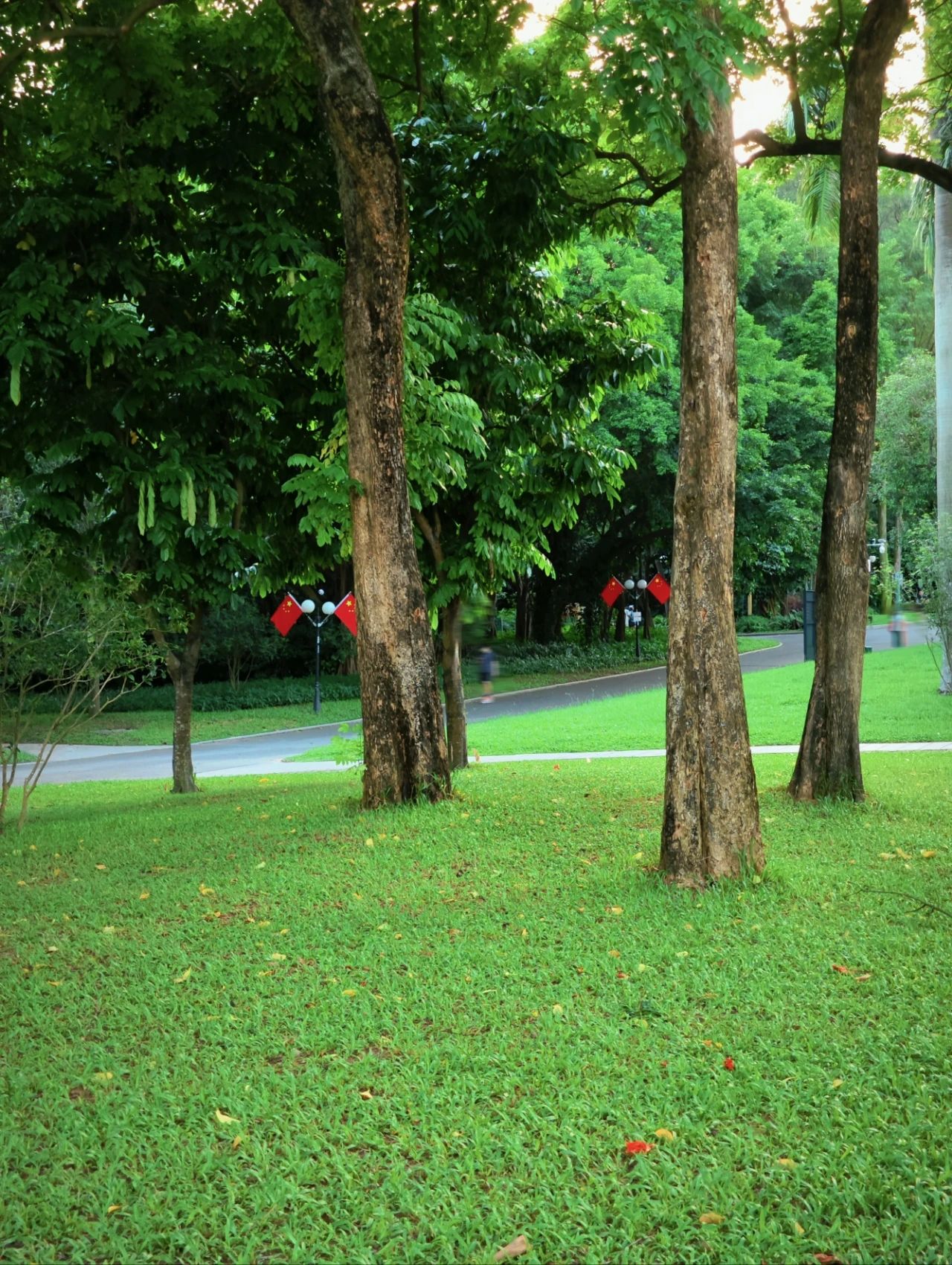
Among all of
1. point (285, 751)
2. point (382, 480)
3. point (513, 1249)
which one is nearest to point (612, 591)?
point (285, 751)

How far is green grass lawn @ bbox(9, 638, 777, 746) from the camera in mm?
26719

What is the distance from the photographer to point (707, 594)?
22.1ft

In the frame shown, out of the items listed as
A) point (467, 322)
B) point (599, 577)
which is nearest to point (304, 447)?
point (467, 322)

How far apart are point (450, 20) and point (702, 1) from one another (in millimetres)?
4446

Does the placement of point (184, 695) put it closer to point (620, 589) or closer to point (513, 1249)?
point (513, 1249)

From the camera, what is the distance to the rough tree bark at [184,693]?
13617 millimetres

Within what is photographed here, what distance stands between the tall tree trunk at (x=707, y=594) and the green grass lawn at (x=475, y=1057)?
395mm

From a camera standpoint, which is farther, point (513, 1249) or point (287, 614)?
point (287, 614)

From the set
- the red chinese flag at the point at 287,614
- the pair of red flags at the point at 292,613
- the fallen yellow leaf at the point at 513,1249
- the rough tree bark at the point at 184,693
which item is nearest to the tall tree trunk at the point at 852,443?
the fallen yellow leaf at the point at 513,1249

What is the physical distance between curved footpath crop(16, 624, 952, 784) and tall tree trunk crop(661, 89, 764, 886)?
8948 millimetres

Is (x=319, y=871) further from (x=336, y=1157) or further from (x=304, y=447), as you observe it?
(x=304, y=447)

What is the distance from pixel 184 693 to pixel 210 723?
1515 centimetres

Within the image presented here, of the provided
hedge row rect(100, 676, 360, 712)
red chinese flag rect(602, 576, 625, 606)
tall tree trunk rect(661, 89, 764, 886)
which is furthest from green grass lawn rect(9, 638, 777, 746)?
tall tree trunk rect(661, 89, 764, 886)

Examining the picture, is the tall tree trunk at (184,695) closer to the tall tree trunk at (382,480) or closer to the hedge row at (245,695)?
the tall tree trunk at (382,480)
